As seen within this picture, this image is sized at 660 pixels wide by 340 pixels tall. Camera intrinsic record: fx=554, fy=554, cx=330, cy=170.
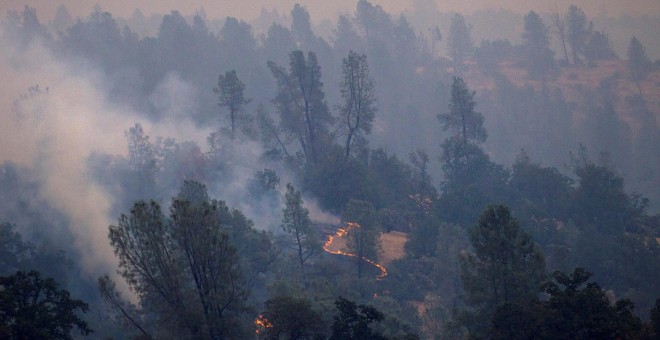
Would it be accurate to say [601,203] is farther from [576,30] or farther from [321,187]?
[576,30]

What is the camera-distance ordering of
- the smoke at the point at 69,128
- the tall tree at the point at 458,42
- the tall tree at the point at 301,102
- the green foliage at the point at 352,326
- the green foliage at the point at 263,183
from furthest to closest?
1. the tall tree at the point at 458,42
2. the tall tree at the point at 301,102
3. the green foliage at the point at 263,183
4. the smoke at the point at 69,128
5. the green foliage at the point at 352,326

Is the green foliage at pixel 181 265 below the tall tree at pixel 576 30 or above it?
below

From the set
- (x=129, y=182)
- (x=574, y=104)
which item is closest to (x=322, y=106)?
(x=129, y=182)

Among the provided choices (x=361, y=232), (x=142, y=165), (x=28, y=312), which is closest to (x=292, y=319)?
(x=28, y=312)

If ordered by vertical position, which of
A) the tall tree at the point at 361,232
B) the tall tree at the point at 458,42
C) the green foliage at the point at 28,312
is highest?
the tall tree at the point at 458,42

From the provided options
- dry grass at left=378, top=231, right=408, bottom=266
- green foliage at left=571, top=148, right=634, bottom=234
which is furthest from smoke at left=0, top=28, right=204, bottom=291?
green foliage at left=571, top=148, right=634, bottom=234

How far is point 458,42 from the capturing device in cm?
10950

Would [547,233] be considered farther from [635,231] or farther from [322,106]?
[322,106]

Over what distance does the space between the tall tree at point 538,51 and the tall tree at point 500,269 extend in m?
86.6

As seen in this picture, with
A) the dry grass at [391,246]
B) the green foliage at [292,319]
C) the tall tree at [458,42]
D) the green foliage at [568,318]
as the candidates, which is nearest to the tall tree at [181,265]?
the green foliage at [292,319]

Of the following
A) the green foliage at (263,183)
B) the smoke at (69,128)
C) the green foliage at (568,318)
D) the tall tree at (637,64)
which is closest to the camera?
the green foliage at (568,318)

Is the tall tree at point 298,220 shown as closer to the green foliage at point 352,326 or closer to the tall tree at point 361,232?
the tall tree at point 361,232

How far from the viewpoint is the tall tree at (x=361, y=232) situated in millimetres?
37188

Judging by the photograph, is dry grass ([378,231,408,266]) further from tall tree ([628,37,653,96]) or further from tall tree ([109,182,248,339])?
tall tree ([628,37,653,96])
